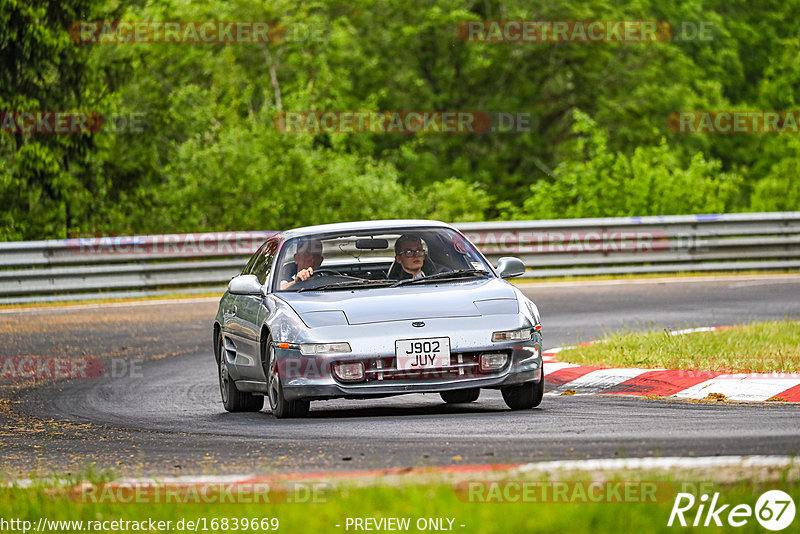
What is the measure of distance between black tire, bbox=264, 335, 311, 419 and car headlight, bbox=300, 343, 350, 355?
1.09 ft

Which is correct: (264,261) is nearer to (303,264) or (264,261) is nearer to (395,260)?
(303,264)

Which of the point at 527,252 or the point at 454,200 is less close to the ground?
the point at 527,252

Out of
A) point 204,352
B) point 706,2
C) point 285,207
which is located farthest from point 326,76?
point 204,352

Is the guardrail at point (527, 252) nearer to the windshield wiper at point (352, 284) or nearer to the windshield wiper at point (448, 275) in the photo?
the windshield wiper at point (448, 275)

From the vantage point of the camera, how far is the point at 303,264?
1023 centimetres

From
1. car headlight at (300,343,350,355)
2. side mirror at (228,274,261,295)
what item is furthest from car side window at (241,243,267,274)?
car headlight at (300,343,350,355)

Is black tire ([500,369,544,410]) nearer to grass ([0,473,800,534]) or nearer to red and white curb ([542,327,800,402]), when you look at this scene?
red and white curb ([542,327,800,402])

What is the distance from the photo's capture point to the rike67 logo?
16.0ft

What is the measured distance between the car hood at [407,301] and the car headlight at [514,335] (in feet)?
0.64

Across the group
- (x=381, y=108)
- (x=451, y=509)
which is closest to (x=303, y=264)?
(x=451, y=509)

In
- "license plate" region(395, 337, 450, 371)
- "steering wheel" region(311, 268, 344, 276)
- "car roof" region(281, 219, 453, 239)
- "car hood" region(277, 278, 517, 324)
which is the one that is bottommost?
"license plate" region(395, 337, 450, 371)

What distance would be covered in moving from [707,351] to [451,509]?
22.2ft

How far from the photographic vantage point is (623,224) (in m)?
22.0

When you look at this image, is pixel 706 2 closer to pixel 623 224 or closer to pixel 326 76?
pixel 326 76
